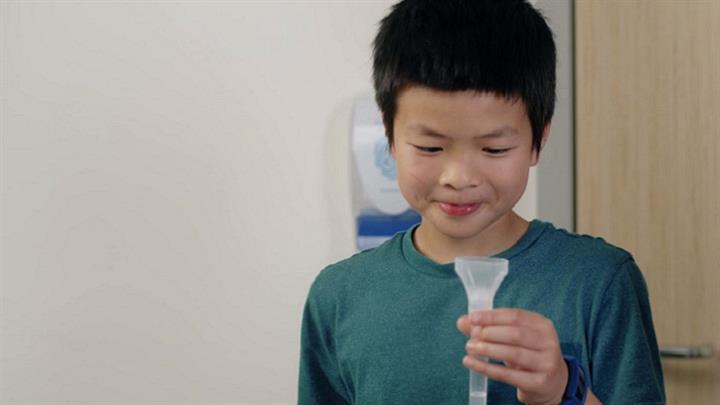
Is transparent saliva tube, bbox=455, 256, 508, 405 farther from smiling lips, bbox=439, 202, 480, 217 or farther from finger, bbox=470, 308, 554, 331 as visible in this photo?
smiling lips, bbox=439, 202, 480, 217

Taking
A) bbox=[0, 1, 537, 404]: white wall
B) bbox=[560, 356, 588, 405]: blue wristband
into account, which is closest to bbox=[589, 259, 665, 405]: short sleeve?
bbox=[560, 356, 588, 405]: blue wristband

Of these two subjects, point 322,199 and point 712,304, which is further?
point 322,199

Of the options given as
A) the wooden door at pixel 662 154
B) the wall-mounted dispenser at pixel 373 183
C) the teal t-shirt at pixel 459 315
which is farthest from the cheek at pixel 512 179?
the wall-mounted dispenser at pixel 373 183

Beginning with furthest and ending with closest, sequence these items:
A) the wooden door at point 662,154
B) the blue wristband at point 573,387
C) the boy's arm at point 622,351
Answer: the wooden door at point 662,154, the boy's arm at point 622,351, the blue wristband at point 573,387

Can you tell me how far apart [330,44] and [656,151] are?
2.24 feet

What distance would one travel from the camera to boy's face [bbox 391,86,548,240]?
98cm

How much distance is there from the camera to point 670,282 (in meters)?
1.63

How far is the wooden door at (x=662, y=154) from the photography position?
150cm

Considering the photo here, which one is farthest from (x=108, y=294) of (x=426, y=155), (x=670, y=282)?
(x=426, y=155)

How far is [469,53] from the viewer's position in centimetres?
103

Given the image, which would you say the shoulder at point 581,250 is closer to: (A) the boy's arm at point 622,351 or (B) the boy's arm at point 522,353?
(A) the boy's arm at point 622,351

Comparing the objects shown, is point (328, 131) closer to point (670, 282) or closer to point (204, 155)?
point (204, 155)

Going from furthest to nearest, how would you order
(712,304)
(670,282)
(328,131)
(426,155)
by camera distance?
(328,131)
(670,282)
(712,304)
(426,155)

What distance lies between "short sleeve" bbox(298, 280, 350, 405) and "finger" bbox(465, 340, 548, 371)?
39 centimetres
